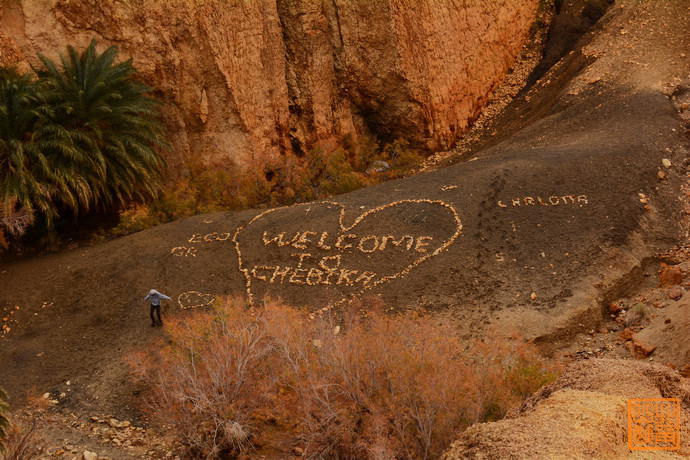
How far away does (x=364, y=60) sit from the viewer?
28.9 meters

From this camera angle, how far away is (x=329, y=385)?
1012 cm

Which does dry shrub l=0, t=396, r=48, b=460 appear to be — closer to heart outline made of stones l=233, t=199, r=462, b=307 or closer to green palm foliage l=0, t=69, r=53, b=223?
heart outline made of stones l=233, t=199, r=462, b=307

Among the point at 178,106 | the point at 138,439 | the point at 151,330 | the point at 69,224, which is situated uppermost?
the point at 178,106

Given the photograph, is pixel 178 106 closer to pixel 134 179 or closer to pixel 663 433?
pixel 134 179

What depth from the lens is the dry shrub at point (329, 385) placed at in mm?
9734

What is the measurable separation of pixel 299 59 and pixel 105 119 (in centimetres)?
1078

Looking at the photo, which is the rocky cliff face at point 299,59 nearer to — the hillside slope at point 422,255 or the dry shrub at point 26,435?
the hillside slope at point 422,255

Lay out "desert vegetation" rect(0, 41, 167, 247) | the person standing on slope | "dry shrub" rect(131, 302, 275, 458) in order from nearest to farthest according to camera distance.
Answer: "dry shrub" rect(131, 302, 275, 458) < the person standing on slope < "desert vegetation" rect(0, 41, 167, 247)

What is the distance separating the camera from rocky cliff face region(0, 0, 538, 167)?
2377cm

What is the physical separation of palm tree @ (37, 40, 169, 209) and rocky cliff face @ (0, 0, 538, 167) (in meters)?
2.10

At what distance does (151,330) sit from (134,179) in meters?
8.57

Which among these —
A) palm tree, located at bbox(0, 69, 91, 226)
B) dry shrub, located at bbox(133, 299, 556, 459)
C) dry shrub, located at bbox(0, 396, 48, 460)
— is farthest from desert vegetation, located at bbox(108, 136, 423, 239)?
dry shrub, located at bbox(133, 299, 556, 459)

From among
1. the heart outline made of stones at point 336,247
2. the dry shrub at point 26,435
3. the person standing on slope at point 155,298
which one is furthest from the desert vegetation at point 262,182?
the dry shrub at point 26,435

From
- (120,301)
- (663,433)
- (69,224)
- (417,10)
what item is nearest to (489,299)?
(663,433)
